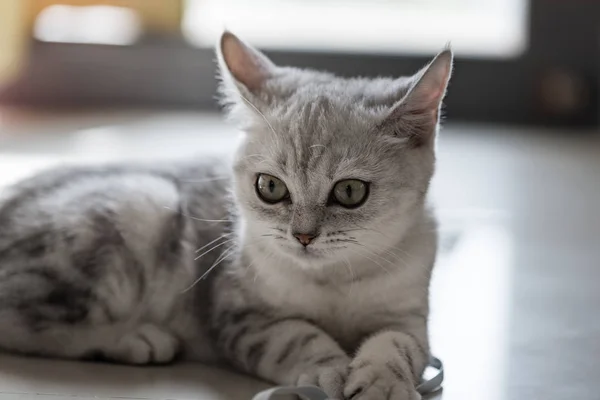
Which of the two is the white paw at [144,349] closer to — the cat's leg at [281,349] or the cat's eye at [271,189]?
the cat's leg at [281,349]

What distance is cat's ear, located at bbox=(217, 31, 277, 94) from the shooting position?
1929 mm

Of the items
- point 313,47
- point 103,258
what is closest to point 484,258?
point 103,258

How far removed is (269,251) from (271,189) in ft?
0.44

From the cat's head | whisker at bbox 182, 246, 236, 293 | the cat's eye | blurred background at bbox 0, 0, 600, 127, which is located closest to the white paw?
whisker at bbox 182, 246, 236, 293

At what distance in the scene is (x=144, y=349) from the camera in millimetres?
1865

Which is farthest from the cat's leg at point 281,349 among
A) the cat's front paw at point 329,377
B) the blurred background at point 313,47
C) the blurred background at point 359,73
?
the blurred background at point 313,47

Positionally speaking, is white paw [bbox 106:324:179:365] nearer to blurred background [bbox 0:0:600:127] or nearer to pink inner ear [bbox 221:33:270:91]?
pink inner ear [bbox 221:33:270:91]

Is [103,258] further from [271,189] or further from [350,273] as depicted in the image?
[350,273]

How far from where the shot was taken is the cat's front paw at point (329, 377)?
1638mm

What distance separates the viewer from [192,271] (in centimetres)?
201

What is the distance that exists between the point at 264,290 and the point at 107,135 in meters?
2.39

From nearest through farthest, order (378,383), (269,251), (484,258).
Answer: (378,383) < (269,251) < (484,258)

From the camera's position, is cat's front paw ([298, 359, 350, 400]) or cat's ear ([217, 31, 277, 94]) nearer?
cat's front paw ([298, 359, 350, 400])

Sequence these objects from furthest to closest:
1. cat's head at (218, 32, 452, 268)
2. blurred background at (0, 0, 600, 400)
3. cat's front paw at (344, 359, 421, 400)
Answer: blurred background at (0, 0, 600, 400), cat's head at (218, 32, 452, 268), cat's front paw at (344, 359, 421, 400)
